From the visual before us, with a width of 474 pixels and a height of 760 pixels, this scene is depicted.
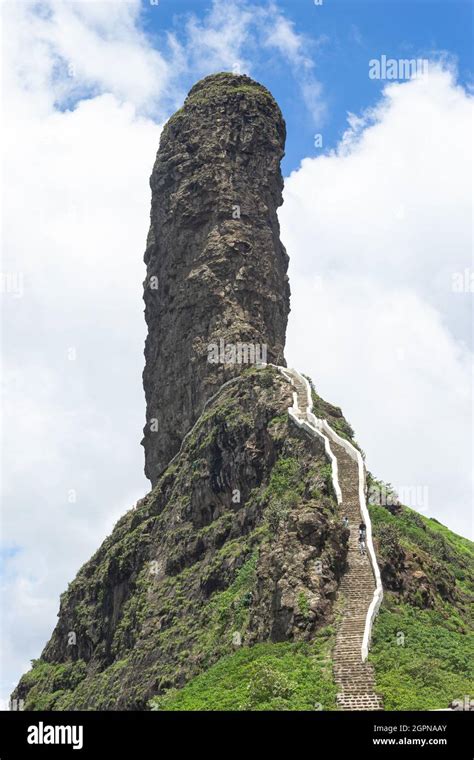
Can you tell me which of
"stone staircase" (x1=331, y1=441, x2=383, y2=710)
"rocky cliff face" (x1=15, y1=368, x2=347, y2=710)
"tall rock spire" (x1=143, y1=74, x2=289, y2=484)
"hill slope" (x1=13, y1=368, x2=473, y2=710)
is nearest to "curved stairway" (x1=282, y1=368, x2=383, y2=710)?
"stone staircase" (x1=331, y1=441, x2=383, y2=710)

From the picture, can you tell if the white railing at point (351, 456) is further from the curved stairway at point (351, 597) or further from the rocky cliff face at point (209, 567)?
the rocky cliff face at point (209, 567)

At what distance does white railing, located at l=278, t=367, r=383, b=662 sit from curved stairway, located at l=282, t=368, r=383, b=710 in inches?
2.1

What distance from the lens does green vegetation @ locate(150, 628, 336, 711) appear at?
26.0 metres

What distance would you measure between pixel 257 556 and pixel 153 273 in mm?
33574

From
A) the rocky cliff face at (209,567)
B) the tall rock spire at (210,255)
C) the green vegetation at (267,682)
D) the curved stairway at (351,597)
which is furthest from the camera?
the tall rock spire at (210,255)

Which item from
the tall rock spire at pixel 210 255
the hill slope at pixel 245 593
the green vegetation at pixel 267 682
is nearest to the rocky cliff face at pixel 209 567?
the hill slope at pixel 245 593

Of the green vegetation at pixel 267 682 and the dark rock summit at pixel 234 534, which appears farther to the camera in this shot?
the dark rock summit at pixel 234 534

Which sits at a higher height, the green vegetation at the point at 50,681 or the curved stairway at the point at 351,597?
the curved stairway at the point at 351,597

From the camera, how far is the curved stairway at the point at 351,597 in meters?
26.6

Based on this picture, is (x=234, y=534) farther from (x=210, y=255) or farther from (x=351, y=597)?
(x=210, y=255)

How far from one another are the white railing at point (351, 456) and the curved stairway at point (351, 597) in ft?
0.18

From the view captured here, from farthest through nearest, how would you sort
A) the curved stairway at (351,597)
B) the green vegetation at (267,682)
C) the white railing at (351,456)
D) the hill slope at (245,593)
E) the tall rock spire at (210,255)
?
1. the tall rock spire at (210,255)
2. the white railing at (351,456)
3. the hill slope at (245,593)
4. the curved stairway at (351,597)
5. the green vegetation at (267,682)

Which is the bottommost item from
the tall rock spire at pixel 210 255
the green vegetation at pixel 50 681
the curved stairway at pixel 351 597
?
the green vegetation at pixel 50 681
